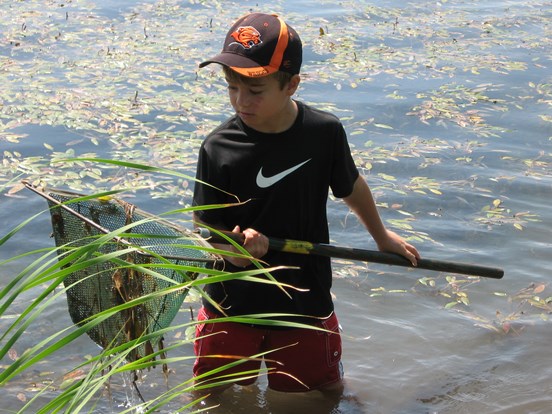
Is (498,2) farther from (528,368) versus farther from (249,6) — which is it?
(528,368)

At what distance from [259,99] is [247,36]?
0.72ft

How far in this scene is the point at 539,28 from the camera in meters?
10.9

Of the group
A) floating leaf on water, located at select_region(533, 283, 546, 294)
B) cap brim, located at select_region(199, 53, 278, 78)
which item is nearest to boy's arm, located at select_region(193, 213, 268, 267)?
cap brim, located at select_region(199, 53, 278, 78)

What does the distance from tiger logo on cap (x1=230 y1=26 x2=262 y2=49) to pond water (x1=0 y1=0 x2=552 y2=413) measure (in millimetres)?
1426

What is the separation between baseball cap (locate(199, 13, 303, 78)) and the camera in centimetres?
307

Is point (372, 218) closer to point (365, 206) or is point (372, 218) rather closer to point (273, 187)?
point (365, 206)

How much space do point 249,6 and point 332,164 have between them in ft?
26.9

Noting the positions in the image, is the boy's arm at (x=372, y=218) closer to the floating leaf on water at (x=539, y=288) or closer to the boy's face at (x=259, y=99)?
the boy's face at (x=259, y=99)

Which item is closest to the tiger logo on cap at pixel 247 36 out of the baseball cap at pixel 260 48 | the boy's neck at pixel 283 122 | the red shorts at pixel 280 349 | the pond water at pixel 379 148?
the baseball cap at pixel 260 48

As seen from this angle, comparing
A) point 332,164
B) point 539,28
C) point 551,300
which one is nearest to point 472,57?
point 539,28

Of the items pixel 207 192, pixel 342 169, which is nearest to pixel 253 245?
pixel 207 192

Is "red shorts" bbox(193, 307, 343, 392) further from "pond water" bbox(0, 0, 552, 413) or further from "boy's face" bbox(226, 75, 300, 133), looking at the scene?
"boy's face" bbox(226, 75, 300, 133)

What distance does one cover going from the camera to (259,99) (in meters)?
3.12

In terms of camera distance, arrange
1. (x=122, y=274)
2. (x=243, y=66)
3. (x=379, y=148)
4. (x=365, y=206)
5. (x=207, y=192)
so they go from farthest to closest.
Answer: (x=379, y=148) → (x=365, y=206) → (x=207, y=192) → (x=243, y=66) → (x=122, y=274)
